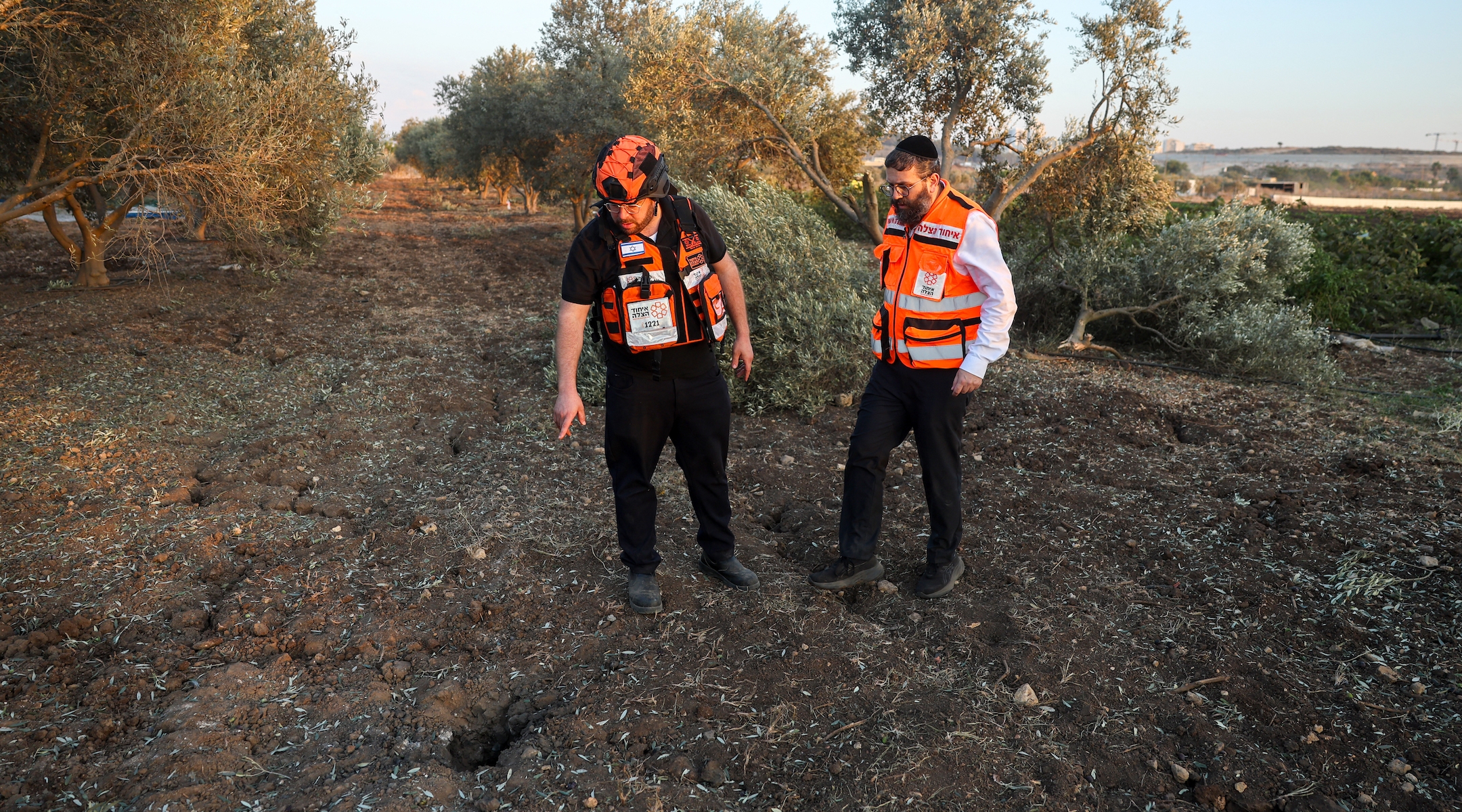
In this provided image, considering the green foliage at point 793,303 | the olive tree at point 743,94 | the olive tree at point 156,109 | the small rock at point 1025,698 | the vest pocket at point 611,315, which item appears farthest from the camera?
the olive tree at point 743,94

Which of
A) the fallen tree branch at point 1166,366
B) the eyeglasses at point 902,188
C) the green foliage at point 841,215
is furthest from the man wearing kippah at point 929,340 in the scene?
the green foliage at point 841,215

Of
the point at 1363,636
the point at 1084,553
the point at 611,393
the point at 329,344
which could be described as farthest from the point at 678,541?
the point at 329,344

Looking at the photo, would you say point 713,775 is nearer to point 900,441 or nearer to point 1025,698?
point 1025,698

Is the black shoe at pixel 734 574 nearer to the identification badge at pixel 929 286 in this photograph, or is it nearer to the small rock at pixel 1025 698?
the small rock at pixel 1025 698

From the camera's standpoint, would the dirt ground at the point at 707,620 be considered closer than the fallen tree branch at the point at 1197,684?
Yes

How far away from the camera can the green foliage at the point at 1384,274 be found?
31.6 feet

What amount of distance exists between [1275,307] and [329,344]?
953 centimetres

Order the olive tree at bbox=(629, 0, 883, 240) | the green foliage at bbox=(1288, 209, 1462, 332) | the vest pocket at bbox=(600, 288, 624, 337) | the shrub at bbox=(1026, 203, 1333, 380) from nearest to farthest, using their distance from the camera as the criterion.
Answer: the vest pocket at bbox=(600, 288, 624, 337) → the shrub at bbox=(1026, 203, 1333, 380) → the green foliage at bbox=(1288, 209, 1462, 332) → the olive tree at bbox=(629, 0, 883, 240)

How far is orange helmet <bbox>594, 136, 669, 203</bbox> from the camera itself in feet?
9.85

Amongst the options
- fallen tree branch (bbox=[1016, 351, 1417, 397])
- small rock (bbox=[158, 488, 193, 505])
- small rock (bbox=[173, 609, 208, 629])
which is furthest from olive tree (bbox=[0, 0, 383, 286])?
fallen tree branch (bbox=[1016, 351, 1417, 397])

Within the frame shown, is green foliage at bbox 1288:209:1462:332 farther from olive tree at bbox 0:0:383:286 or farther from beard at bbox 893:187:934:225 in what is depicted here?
olive tree at bbox 0:0:383:286

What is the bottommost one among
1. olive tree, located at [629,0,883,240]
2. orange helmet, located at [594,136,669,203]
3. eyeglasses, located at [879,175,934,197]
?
eyeglasses, located at [879,175,934,197]

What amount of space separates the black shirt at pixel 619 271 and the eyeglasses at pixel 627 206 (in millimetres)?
48

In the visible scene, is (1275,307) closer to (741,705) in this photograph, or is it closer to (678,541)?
(678,541)
